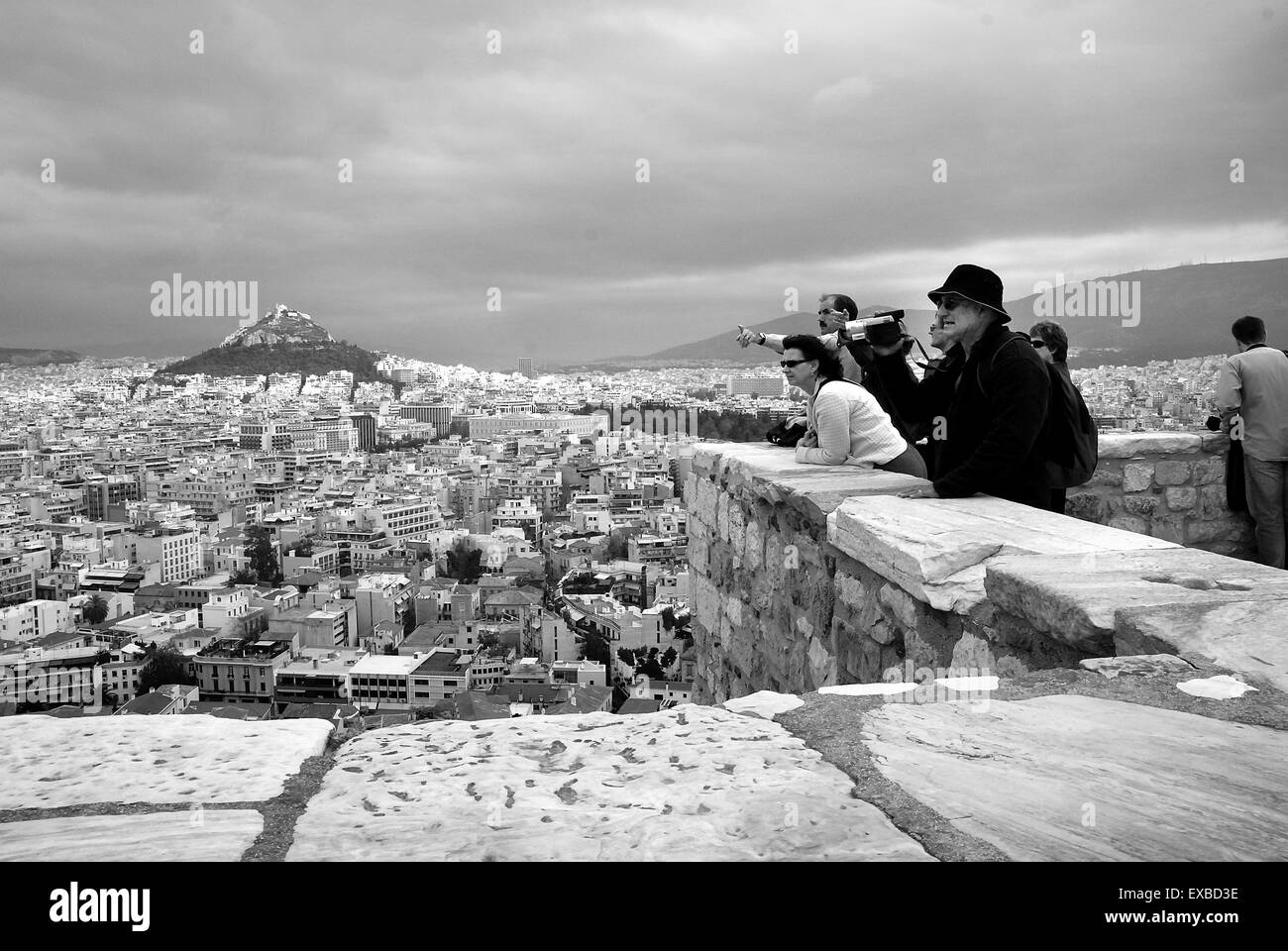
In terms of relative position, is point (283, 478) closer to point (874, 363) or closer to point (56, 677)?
point (56, 677)

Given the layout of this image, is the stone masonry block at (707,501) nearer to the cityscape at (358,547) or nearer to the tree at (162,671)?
the cityscape at (358,547)

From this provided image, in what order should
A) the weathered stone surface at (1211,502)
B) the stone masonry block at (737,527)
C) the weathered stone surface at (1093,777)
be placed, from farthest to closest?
the weathered stone surface at (1211,502), the stone masonry block at (737,527), the weathered stone surface at (1093,777)

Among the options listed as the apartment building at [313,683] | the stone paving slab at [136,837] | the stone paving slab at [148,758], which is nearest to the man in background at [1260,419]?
the stone paving slab at [148,758]

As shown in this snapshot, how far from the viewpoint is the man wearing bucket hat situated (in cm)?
254

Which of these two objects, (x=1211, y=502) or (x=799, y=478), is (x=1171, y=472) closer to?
(x=1211, y=502)

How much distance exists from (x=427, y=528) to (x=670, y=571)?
15028mm

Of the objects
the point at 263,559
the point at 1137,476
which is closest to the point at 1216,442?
the point at 1137,476

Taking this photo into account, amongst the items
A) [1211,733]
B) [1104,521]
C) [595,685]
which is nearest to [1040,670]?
[1211,733]

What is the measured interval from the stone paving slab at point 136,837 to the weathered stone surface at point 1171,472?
13.7ft

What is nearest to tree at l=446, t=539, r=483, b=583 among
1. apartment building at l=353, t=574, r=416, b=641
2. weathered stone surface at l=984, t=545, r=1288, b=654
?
apartment building at l=353, t=574, r=416, b=641

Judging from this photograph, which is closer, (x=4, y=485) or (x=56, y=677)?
(x=56, y=677)

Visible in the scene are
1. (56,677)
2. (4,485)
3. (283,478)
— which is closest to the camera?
(56,677)

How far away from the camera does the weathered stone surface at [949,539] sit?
201cm
